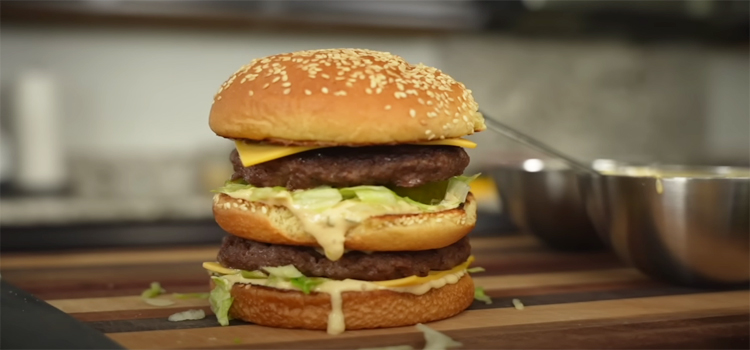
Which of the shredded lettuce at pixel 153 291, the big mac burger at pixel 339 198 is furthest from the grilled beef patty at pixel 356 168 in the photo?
the shredded lettuce at pixel 153 291

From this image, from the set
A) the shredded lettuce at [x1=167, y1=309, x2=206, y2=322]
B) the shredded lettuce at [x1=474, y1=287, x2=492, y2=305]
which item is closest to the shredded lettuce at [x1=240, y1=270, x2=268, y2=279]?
the shredded lettuce at [x1=167, y1=309, x2=206, y2=322]

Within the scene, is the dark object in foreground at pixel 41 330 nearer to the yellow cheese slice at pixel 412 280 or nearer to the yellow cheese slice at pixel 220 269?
the yellow cheese slice at pixel 220 269

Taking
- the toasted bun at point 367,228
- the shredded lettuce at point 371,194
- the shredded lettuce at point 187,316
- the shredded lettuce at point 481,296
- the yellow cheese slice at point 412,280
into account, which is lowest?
the shredded lettuce at point 481,296

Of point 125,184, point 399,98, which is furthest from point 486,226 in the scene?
point 125,184

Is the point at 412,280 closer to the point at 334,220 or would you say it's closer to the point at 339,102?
the point at 334,220

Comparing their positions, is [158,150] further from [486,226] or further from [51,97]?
[486,226]

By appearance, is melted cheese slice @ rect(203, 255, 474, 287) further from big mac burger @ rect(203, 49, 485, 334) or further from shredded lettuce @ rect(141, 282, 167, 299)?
shredded lettuce @ rect(141, 282, 167, 299)
